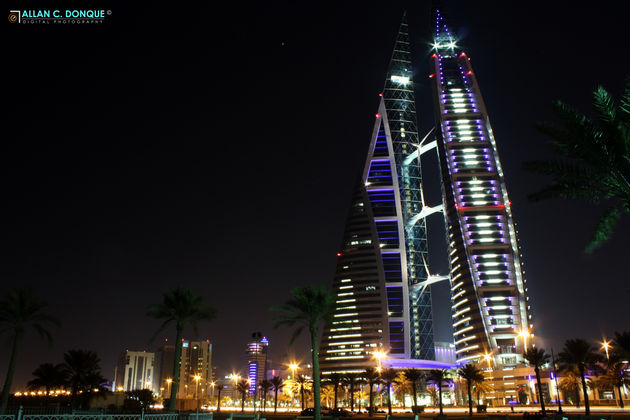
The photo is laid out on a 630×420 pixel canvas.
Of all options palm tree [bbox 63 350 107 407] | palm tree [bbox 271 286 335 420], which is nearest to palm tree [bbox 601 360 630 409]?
palm tree [bbox 271 286 335 420]

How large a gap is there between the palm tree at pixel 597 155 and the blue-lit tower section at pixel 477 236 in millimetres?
125417

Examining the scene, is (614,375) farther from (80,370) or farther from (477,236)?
(477,236)

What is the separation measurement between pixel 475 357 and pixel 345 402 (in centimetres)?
4051

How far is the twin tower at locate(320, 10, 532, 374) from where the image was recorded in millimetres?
150000

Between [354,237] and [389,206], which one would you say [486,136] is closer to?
[389,206]

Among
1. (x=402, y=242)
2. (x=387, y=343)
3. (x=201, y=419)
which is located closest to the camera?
(x=201, y=419)

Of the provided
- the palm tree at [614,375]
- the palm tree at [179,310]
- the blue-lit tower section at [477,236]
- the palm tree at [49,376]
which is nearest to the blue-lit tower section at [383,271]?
the blue-lit tower section at [477,236]

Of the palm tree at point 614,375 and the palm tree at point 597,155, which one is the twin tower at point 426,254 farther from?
the palm tree at point 597,155

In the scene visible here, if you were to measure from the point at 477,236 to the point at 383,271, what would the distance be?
135 feet

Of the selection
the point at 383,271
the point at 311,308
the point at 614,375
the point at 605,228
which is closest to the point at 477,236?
the point at 383,271

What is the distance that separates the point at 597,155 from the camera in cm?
1672

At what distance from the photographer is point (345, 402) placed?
14450 cm

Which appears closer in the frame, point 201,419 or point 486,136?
point 201,419

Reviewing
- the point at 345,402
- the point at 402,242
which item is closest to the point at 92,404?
the point at 345,402
